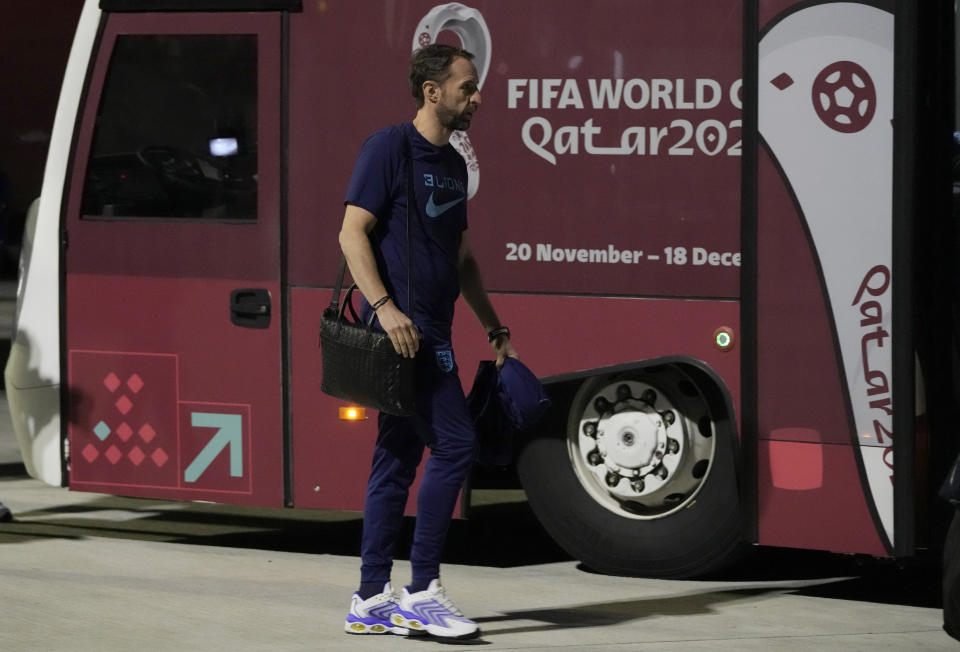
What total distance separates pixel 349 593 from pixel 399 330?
1.39 metres

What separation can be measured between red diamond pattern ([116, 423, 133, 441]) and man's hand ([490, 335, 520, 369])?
1956 mm

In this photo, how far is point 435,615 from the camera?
5645 millimetres

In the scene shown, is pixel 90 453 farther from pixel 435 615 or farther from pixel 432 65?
pixel 432 65

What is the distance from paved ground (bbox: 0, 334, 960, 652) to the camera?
5777 millimetres

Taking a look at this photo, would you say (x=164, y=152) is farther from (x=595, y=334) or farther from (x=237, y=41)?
(x=595, y=334)

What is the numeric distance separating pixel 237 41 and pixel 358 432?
4.89ft

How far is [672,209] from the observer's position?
636cm

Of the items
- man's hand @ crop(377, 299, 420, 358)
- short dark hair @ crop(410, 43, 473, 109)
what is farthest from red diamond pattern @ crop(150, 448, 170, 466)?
short dark hair @ crop(410, 43, 473, 109)

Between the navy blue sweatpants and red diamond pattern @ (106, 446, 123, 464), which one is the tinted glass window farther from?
the navy blue sweatpants

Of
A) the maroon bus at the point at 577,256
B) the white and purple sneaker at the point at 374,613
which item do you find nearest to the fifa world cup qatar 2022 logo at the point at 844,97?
the maroon bus at the point at 577,256

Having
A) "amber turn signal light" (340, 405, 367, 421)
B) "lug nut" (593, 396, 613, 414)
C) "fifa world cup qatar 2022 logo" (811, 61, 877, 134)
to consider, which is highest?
"fifa world cup qatar 2022 logo" (811, 61, 877, 134)

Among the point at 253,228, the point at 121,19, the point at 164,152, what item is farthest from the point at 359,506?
the point at 121,19

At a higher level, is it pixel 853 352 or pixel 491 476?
pixel 853 352

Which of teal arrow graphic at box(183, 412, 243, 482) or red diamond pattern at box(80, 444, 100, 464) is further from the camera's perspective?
red diamond pattern at box(80, 444, 100, 464)
